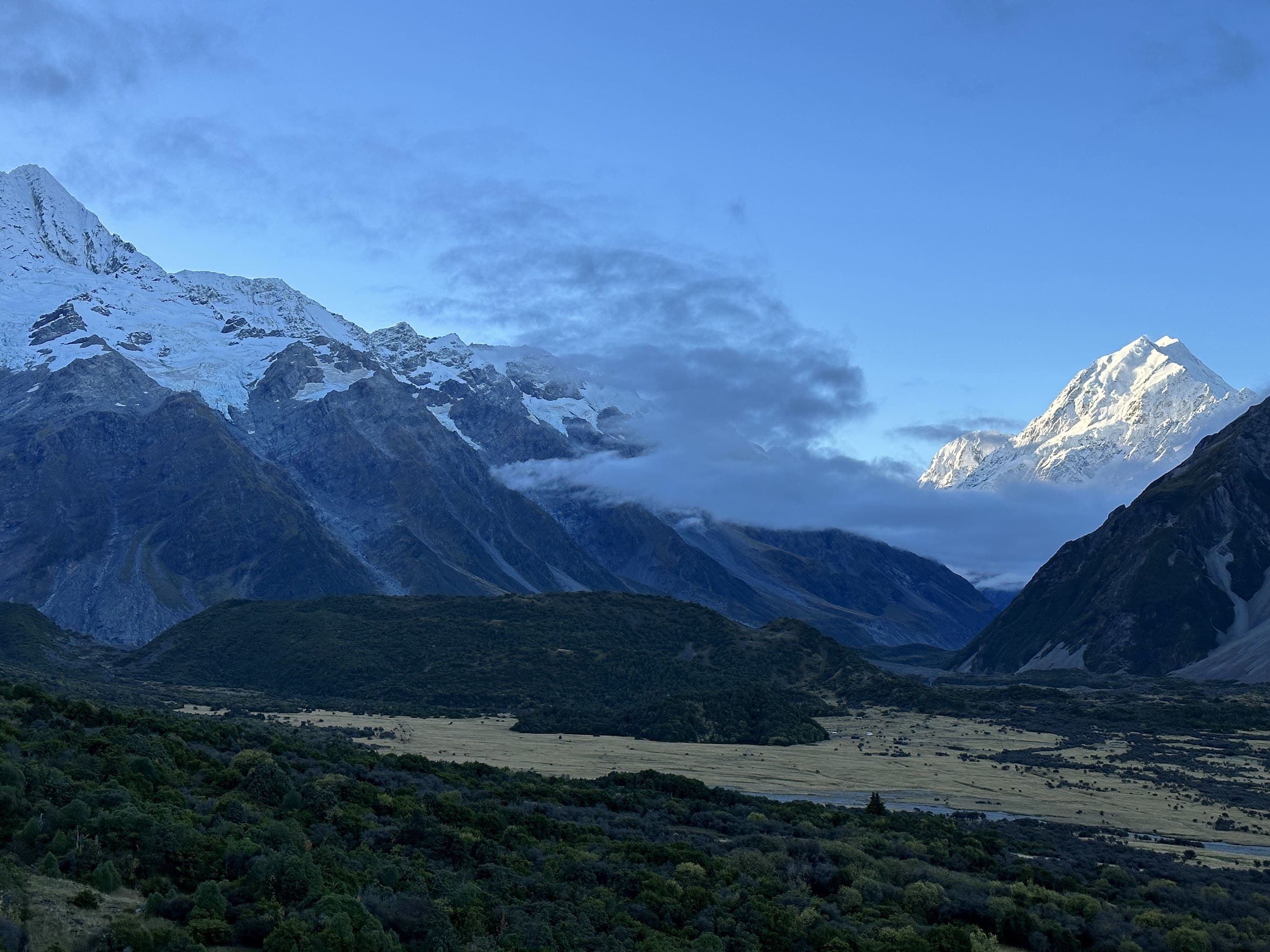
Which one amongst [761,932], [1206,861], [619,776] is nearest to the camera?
[761,932]

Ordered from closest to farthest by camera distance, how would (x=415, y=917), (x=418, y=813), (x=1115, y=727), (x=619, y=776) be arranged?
(x=415, y=917) → (x=418, y=813) → (x=619, y=776) → (x=1115, y=727)

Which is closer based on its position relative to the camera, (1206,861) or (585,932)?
(585,932)

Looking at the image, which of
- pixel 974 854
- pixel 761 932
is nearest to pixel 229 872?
pixel 761 932

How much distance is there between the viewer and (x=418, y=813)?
5141 cm

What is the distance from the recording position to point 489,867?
45.9 m

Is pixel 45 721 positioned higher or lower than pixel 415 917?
higher

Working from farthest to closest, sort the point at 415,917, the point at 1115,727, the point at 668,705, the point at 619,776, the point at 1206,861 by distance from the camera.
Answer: the point at 1115,727 → the point at 668,705 → the point at 619,776 → the point at 1206,861 → the point at 415,917

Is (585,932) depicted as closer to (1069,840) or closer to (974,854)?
(974,854)

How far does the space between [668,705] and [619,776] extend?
6717cm

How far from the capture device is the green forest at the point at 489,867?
37.1 meters

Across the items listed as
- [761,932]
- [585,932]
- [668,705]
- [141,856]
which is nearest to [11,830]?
[141,856]

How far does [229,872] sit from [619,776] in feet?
136

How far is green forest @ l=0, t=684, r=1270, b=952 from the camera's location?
37062 millimetres

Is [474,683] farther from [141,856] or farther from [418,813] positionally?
[141,856]
